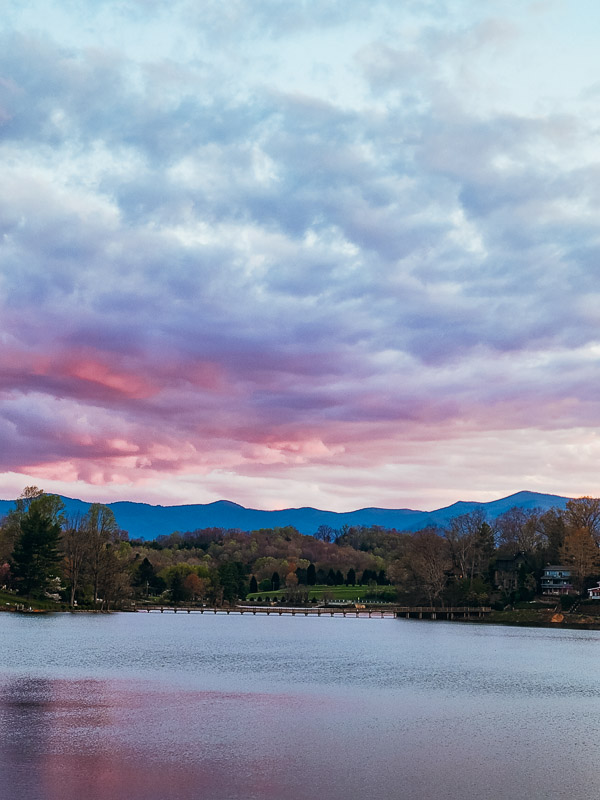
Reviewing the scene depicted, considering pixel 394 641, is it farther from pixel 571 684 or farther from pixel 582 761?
pixel 582 761

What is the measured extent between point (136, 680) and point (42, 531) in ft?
247

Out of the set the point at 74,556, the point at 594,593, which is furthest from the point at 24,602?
the point at 594,593

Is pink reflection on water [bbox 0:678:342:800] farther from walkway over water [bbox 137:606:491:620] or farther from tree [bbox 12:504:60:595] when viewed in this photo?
walkway over water [bbox 137:606:491:620]

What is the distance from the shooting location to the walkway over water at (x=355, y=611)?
469 ft

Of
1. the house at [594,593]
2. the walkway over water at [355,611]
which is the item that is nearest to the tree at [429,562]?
the walkway over water at [355,611]

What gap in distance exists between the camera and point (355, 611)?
540 feet

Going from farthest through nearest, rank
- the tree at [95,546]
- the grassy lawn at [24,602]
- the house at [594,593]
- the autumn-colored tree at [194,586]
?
the autumn-colored tree at [194,586] → the house at [594,593] → the tree at [95,546] → the grassy lawn at [24,602]

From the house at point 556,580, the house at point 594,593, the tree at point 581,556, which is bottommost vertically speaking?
the house at point 594,593

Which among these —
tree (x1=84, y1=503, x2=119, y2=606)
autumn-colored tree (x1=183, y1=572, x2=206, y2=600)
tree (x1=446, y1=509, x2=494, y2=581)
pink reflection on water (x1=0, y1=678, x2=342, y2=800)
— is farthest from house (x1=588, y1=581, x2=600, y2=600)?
pink reflection on water (x1=0, y1=678, x2=342, y2=800)

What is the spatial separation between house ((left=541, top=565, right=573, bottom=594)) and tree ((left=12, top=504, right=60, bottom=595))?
8291 cm

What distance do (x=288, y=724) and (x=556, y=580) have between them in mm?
117592

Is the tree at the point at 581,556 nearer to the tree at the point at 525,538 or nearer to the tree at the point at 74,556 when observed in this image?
the tree at the point at 525,538

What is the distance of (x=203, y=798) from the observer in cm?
2341

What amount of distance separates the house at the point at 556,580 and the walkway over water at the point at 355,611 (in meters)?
11.8
